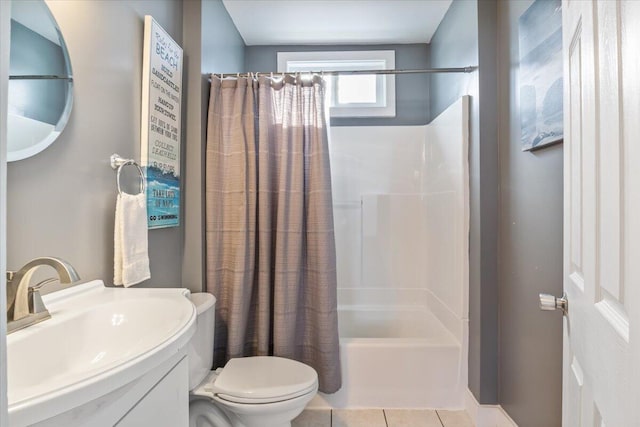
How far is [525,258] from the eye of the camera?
153 centimetres

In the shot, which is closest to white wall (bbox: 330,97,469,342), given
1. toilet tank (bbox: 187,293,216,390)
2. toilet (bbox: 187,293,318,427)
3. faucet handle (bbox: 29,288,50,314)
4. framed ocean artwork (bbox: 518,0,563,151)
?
framed ocean artwork (bbox: 518,0,563,151)

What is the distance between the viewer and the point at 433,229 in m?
2.47

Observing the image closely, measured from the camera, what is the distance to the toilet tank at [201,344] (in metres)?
1.39

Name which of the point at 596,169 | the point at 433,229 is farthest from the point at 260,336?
the point at 596,169

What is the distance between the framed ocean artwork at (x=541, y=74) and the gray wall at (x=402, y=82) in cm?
123

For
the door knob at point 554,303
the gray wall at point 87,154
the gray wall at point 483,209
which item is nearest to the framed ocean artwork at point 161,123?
the gray wall at point 87,154

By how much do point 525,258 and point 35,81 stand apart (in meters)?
1.91

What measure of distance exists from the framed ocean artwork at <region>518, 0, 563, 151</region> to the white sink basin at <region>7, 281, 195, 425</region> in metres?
1.44

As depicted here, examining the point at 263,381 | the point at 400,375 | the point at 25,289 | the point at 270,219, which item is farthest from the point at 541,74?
the point at 25,289

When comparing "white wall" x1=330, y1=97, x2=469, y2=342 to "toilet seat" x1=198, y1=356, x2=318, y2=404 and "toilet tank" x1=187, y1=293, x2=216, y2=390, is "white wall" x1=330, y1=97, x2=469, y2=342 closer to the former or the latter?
"toilet seat" x1=198, y1=356, x2=318, y2=404

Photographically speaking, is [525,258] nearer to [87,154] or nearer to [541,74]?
[541,74]

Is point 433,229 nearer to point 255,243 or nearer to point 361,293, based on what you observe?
point 361,293

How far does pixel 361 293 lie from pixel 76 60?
225cm

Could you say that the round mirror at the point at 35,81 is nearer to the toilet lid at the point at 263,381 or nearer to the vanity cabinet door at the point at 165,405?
the vanity cabinet door at the point at 165,405
